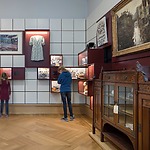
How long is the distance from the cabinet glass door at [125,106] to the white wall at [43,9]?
16.4 feet

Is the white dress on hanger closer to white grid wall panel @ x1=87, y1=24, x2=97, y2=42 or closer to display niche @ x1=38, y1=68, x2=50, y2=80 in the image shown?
display niche @ x1=38, y1=68, x2=50, y2=80

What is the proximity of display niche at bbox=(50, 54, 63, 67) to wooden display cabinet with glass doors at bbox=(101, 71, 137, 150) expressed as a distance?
142 inches

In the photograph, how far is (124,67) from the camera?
4.71m

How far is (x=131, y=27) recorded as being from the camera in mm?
4180

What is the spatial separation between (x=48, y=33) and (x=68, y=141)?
4.20 m

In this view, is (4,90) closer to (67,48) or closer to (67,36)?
(67,48)

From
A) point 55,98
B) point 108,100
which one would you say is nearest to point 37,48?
point 55,98

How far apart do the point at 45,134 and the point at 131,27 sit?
2635mm

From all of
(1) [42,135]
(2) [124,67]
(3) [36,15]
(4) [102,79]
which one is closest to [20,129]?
(1) [42,135]

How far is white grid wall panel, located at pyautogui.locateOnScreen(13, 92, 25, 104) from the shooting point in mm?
8016

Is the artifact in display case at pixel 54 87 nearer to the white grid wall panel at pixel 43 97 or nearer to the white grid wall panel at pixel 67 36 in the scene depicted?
the white grid wall panel at pixel 43 97

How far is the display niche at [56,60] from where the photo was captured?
7977 millimetres

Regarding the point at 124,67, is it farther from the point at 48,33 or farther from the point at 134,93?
the point at 48,33

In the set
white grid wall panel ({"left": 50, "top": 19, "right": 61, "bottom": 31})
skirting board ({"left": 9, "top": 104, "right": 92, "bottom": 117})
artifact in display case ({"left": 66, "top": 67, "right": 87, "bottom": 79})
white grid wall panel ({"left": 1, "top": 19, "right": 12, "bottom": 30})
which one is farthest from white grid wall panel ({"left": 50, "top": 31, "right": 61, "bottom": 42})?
skirting board ({"left": 9, "top": 104, "right": 92, "bottom": 117})
